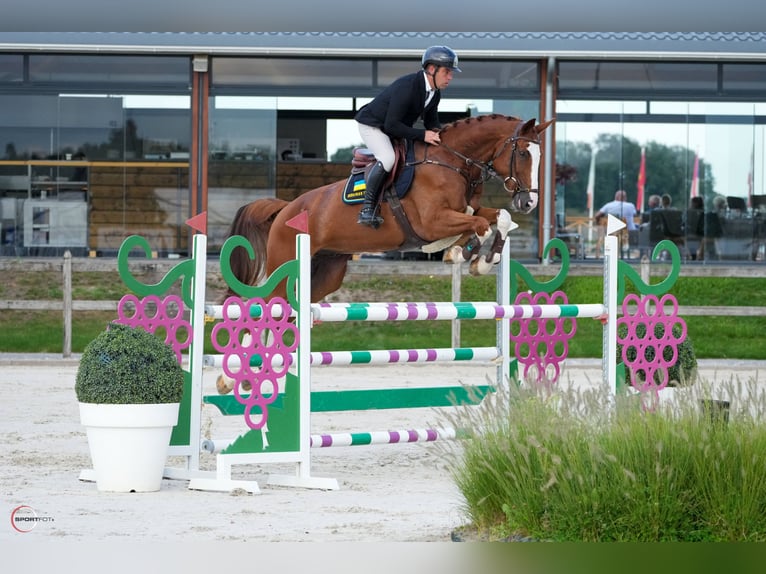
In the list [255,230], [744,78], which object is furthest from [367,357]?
[744,78]

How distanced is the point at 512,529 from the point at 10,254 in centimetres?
1184

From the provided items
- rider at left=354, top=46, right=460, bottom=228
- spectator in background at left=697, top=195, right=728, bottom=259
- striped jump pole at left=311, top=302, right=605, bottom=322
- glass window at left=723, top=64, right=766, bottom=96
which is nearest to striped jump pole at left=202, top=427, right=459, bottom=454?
striped jump pole at left=311, top=302, right=605, bottom=322

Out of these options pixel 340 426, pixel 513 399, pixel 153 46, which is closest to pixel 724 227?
pixel 153 46

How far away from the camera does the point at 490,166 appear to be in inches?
275

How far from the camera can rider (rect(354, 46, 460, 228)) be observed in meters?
6.77

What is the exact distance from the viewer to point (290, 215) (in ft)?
25.0

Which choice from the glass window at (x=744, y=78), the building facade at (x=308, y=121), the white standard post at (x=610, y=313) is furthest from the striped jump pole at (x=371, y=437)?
the glass window at (x=744, y=78)

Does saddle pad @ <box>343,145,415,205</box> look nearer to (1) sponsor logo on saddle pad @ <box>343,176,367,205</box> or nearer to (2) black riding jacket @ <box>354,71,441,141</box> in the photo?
(1) sponsor logo on saddle pad @ <box>343,176,367,205</box>

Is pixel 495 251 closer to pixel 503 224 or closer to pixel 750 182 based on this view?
pixel 503 224

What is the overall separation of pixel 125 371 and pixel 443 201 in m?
2.45

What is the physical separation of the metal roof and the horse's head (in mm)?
7326

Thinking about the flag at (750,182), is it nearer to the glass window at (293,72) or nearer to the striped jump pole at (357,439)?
the glass window at (293,72)

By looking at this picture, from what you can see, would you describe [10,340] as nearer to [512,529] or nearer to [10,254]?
[10,254]

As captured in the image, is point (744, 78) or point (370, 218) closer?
point (370, 218)
